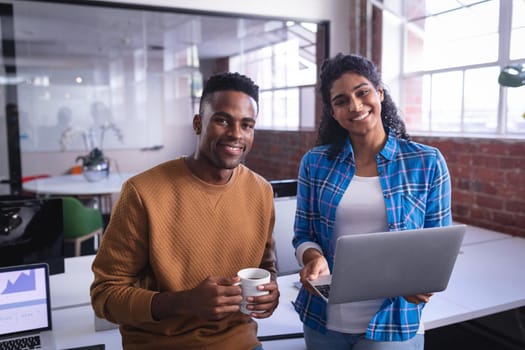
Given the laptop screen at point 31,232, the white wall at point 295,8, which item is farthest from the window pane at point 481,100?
the laptop screen at point 31,232

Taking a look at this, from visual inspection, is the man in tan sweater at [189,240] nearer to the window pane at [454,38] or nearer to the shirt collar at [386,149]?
the shirt collar at [386,149]

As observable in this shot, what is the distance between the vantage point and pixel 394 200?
1418 millimetres

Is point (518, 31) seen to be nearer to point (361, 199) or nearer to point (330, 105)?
point (330, 105)

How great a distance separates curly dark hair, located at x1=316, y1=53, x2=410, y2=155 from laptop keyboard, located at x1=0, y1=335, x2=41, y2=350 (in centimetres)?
113

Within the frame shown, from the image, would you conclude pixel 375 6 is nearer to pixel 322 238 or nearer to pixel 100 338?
pixel 322 238

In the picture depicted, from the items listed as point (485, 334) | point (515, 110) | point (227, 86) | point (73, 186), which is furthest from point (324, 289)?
point (73, 186)

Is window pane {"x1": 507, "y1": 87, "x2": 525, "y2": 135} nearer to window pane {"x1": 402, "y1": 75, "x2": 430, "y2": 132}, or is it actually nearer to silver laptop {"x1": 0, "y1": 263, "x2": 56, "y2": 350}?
window pane {"x1": 402, "y1": 75, "x2": 430, "y2": 132}

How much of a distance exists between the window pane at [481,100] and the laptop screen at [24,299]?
289 cm

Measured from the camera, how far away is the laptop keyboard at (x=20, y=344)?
54.9 inches

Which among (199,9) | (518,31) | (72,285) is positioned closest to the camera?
(72,285)

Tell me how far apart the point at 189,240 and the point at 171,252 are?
0.06 meters

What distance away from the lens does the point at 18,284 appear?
4.75 feet

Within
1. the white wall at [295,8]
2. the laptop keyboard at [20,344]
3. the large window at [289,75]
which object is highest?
the white wall at [295,8]

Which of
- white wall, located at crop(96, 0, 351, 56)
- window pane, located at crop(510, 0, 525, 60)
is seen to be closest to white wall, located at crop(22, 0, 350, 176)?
white wall, located at crop(96, 0, 351, 56)
